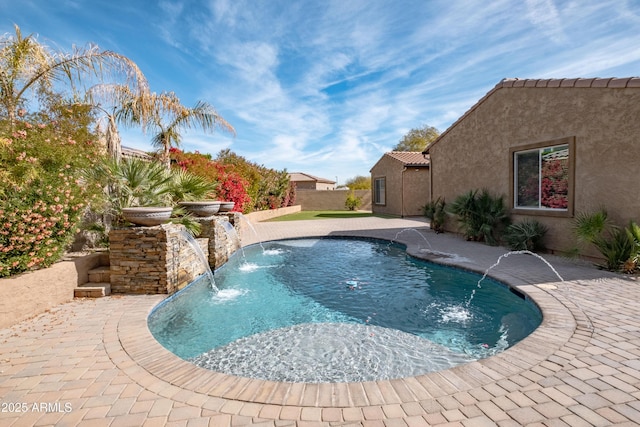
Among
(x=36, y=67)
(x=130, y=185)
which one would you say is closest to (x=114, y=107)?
(x=36, y=67)

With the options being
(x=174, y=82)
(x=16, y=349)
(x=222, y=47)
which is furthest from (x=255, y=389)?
(x=174, y=82)

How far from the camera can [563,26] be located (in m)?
9.77

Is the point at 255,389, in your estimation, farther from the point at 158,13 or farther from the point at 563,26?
the point at 563,26

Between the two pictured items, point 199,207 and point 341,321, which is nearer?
point 341,321

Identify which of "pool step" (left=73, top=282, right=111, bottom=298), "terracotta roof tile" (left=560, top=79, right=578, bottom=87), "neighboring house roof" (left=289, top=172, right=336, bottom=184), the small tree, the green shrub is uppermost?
the small tree

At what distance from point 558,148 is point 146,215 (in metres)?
11.7

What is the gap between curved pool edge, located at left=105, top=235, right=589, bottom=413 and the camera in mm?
2947

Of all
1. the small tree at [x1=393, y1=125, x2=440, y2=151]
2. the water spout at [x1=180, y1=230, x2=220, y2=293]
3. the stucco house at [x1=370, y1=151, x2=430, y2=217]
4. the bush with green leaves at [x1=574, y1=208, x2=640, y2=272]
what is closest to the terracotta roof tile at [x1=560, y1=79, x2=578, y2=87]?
the bush with green leaves at [x1=574, y1=208, x2=640, y2=272]

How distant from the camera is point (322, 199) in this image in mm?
34844

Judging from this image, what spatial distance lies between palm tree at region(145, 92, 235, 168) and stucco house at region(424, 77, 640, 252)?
1228 centimetres

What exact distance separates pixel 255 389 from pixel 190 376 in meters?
0.80

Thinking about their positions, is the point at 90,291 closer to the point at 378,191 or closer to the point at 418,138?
the point at 378,191

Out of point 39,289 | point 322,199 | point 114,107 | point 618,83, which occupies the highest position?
point 114,107

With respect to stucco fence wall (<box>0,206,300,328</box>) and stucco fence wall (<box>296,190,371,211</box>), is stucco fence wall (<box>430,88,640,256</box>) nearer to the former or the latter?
stucco fence wall (<box>0,206,300,328</box>)
